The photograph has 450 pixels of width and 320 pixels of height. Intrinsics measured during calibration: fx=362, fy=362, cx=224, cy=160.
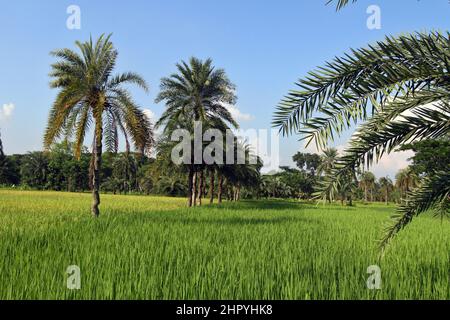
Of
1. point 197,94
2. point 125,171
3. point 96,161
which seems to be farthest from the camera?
point 125,171

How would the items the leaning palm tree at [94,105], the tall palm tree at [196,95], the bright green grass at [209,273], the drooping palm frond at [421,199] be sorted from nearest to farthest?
the bright green grass at [209,273] < the drooping palm frond at [421,199] < the leaning palm tree at [94,105] < the tall palm tree at [196,95]

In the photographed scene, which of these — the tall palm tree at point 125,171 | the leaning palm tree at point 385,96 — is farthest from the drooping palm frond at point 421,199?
the tall palm tree at point 125,171

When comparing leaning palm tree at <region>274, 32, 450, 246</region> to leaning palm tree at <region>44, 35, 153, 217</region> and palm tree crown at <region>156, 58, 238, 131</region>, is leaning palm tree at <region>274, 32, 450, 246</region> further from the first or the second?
palm tree crown at <region>156, 58, 238, 131</region>

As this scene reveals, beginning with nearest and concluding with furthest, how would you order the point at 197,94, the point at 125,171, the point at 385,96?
the point at 385,96, the point at 197,94, the point at 125,171

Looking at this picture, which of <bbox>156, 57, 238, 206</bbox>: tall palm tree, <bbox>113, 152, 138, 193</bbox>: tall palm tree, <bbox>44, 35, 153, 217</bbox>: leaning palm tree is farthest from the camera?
<bbox>113, 152, 138, 193</bbox>: tall palm tree

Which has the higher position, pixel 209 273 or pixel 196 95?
pixel 196 95

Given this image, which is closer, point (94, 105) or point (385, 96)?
point (385, 96)

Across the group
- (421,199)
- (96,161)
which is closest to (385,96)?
(421,199)

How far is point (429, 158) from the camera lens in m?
27.7

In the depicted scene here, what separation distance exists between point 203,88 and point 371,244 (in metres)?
23.2

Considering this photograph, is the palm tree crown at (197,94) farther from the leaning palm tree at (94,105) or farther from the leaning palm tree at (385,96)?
the leaning palm tree at (385,96)

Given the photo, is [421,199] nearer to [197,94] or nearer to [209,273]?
[209,273]

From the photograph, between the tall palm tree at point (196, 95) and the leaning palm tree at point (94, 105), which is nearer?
the leaning palm tree at point (94, 105)

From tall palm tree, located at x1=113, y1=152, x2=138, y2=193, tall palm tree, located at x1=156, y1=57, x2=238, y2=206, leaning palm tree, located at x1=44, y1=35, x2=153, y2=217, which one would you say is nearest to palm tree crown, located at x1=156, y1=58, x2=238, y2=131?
tall palm tree, located at x1=156, y1=57, x2=238, y2=206
